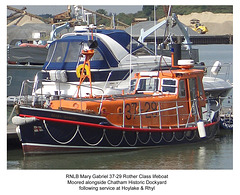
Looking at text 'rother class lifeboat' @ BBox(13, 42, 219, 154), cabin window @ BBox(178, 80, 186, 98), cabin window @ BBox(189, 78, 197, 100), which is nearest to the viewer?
text 'rother class lifeboat' @ BBox(13, 42, 219, 154)

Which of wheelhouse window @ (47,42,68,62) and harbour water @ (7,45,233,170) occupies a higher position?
wheelhouse window @ (47,42,68,62)

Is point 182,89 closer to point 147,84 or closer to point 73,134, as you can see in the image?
point 147,84

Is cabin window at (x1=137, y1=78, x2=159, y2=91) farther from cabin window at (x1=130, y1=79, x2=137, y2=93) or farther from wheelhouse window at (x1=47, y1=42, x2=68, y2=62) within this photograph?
wheelhouse window at (x1=47, y1=42, x2=68, y2=62)

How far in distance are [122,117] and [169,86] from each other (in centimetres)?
248

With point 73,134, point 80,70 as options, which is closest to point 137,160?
point 73,134

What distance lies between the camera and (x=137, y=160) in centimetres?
1859

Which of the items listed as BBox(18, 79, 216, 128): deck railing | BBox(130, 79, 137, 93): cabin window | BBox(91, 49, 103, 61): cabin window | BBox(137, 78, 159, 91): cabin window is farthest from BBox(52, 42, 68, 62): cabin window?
BBox(137, 78, 159, 91): cabin window

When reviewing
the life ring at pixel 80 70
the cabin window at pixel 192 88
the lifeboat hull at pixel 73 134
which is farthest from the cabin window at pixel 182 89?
the life ring at pixel 80 70

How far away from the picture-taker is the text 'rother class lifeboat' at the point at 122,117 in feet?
59.7

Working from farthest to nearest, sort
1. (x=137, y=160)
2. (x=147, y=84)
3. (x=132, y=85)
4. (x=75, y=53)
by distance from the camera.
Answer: (x=75, y=53), (x=132, y=85), (x=147, y=84), (x=137, y=160)

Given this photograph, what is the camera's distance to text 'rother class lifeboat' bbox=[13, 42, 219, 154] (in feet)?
59.7

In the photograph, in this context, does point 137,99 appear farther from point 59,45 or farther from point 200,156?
point 59,45

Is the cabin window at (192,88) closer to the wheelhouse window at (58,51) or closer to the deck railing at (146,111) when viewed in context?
the deck railing at (146,111)

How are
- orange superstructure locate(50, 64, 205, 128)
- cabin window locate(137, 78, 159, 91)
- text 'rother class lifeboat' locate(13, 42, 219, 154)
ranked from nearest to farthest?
1. text 'rother class lifeboat' locate(13, 42, 219, 154)
2. orange superstructure locate(50, 64, 205, 128)
3. cabin window locate(137, 78, 159, 91)
